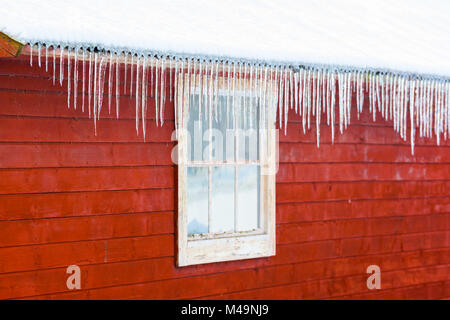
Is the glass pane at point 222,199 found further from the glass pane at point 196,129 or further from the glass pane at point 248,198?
the glass pane at point 196,129

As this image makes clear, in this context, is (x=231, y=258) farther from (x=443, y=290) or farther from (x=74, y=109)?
(x=443, y=290)

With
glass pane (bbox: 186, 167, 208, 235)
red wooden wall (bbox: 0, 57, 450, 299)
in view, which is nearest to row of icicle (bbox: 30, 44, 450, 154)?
red wooden wall (bbox: 0, 57, 450, 299)

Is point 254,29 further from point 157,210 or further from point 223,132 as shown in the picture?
point 157,210

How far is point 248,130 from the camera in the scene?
459 cm

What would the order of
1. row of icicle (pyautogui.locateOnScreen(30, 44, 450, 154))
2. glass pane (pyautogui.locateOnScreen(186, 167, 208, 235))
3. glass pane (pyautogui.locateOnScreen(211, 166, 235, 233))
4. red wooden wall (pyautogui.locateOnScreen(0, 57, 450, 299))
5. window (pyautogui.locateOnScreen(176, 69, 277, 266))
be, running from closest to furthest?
row of icicle (pyautogui.locateOnScreen(30, 44, 450, 154))
red wooden wall (pyautogui.locateOnScreen(0, 57, 450, 299))
window (pyautogui.locateOnScreen(176, 69, 277, 266))
glass pane (pyautogui.locateOnScreen(186, 167, 208, 235))
glass pane (pyautogui.locateOnScreen(211, 166, 235, 233))

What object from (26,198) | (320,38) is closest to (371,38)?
(320,38)

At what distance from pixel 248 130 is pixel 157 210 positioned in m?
1.08

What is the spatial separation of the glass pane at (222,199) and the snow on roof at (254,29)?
1.20 metres

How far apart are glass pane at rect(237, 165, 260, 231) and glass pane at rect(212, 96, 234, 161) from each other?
0.73ft

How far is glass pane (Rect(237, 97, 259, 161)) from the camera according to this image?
4551mm

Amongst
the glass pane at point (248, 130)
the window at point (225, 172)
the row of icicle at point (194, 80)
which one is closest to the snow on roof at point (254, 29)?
the row of icicle at point (194, 80)

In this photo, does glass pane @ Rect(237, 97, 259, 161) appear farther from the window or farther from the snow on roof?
the snow on roof

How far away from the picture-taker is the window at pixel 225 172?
14.1 feet
